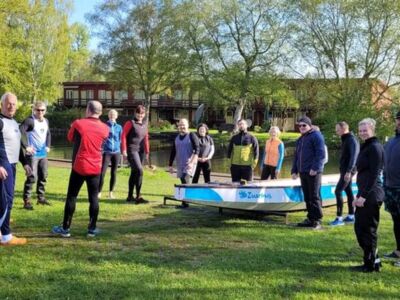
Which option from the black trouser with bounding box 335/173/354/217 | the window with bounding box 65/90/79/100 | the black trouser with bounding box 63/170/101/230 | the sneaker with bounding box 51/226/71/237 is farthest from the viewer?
the window with bounding box 65/90/79/100

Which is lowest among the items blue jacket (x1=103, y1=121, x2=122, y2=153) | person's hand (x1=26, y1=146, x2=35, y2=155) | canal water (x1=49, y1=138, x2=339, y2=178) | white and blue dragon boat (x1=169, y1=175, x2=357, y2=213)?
canal water (x1=49, y1=138, x2=339, y2=178)

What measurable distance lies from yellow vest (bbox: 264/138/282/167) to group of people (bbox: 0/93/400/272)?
0.02 metres

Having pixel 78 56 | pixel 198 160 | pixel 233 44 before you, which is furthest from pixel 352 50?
pixel 78 56

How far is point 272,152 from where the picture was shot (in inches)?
448

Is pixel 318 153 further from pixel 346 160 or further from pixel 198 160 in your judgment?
pixel 198 160

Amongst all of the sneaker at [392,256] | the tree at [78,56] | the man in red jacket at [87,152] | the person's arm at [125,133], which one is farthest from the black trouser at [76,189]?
the tree at [78,56]

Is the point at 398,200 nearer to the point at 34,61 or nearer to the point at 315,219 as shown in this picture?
the point at 315,219

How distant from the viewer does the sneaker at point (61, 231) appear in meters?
6.74

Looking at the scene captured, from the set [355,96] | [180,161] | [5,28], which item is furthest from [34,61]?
[180,161]

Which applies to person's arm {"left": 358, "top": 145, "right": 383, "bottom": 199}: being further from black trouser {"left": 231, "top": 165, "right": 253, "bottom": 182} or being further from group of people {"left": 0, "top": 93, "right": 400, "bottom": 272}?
black trouser {"left": 231, "top": 165, "right": 253, "bottom": 182}

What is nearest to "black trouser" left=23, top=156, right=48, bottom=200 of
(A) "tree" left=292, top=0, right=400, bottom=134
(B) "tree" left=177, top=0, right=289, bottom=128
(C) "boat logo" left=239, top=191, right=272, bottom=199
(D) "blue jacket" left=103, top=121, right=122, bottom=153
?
(D) "blue jacket" left=103, top=121, right=122, bottom=153

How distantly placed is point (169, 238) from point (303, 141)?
2.96 meters

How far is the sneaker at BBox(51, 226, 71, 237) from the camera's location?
A: 674 centimetres

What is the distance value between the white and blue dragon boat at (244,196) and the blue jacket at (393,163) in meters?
2.60
